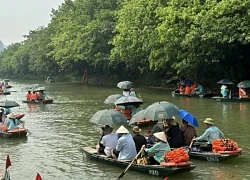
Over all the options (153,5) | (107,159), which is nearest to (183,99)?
(153,5)

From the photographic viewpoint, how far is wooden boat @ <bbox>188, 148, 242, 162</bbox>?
11.6 m

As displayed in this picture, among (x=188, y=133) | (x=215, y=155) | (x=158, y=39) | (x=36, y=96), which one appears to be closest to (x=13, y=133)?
(x=188, y=133)

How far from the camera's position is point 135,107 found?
18.5 metres

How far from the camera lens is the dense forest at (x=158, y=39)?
26.6m

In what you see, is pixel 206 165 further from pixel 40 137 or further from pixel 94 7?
pixel 94 7

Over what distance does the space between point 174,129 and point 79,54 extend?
43401 millimetres

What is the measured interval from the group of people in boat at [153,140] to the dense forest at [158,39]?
45.5 ft

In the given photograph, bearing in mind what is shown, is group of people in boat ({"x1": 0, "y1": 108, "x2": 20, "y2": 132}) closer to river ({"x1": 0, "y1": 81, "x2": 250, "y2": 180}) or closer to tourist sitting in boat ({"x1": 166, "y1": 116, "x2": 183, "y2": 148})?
river ({"x1": 0, "y1": 81, "x2": 250, "y2": 180})

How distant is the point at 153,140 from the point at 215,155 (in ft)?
6.61

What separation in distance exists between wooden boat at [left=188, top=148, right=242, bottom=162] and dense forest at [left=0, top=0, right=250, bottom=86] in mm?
14372

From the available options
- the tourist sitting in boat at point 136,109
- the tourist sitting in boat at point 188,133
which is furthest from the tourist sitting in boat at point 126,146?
the tourist sitting in boat at point 136,109

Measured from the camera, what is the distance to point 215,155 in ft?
38.8

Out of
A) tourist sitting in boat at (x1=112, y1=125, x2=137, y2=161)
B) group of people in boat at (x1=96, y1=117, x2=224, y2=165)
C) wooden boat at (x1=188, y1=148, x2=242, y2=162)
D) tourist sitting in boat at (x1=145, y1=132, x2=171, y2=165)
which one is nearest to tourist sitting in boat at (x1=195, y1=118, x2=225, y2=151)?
group of people in boat at (x1=96, y1=117, x2=224, y2=165)

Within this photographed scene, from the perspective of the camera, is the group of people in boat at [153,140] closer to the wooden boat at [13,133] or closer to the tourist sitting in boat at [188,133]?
the tourist sitting in boat at [188,133]
